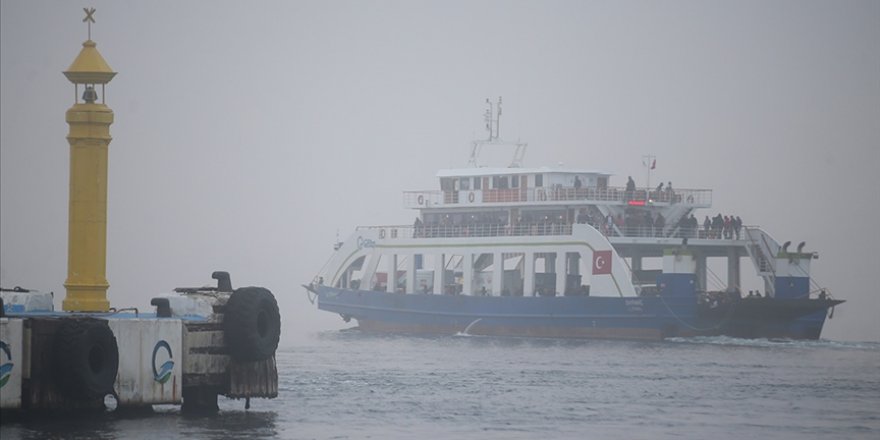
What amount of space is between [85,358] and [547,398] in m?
10.8

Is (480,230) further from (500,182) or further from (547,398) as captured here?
(547,398)

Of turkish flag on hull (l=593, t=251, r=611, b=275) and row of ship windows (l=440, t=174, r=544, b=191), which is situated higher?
row of ship windows (l=440, t=174, r=544, b=191)

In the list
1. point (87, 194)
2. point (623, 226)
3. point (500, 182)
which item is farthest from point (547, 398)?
point (500, 182)

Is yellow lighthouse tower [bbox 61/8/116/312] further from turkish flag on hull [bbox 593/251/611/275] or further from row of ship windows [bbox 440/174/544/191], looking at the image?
row of ship windows [bbox 440/174/544/191]

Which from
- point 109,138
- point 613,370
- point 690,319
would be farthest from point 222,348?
point 690,319

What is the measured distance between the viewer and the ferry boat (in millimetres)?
49938

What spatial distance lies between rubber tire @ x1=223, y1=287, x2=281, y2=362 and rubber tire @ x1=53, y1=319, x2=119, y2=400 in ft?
9.05

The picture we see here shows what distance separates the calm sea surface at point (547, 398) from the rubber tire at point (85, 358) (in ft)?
1.61

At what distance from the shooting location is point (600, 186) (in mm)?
56750

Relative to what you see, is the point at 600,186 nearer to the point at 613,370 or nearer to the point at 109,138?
the point at 613,370

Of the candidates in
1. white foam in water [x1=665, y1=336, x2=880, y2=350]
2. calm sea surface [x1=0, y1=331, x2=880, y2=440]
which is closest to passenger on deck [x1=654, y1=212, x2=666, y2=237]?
white foam in water [x1=665, y1=336, x2=880, y2=350]

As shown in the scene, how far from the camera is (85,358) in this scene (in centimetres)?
2102

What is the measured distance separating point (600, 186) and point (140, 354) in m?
35.8

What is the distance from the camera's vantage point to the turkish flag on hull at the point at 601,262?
51.7 m
